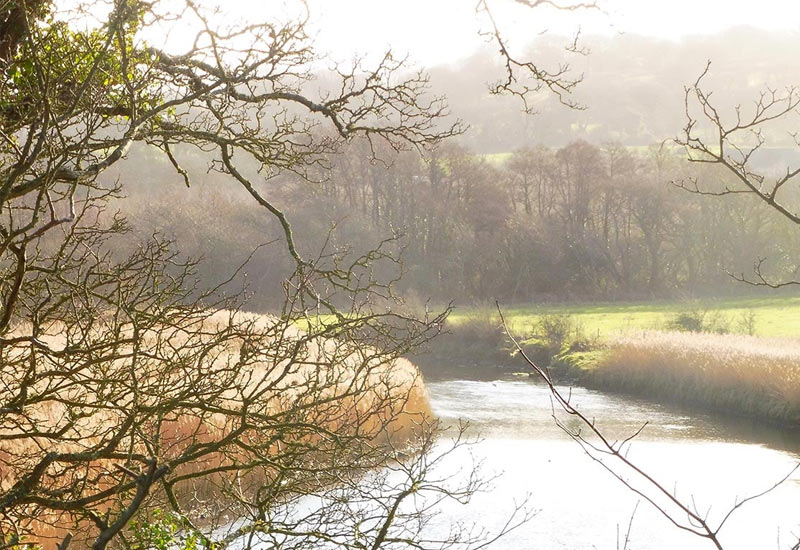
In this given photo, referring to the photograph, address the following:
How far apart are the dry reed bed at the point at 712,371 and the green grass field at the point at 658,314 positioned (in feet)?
10.0

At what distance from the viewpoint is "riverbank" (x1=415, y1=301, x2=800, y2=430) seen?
21.0 m

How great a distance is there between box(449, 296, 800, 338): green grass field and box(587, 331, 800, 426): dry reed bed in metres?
3.06

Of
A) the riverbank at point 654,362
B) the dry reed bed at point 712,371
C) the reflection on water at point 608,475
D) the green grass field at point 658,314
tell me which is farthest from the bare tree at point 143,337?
the green grass field at point 658,314

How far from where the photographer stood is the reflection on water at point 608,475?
40.1 feet

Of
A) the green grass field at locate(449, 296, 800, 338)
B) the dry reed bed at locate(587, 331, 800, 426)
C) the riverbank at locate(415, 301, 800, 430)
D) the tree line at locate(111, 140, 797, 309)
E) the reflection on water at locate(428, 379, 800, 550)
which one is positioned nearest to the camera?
the reflection on water at locate(428, 379, 800, 550)

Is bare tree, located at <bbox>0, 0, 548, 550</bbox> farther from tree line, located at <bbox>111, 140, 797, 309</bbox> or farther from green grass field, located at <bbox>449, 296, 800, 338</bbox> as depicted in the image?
tree line, located at <bbox>111, 140, 797, 309</bbox>

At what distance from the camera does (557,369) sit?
26.8 meters

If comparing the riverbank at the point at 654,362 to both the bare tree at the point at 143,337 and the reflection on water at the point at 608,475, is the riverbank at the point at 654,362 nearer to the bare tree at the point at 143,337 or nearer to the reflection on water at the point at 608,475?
the reflection on water at the point at 608,475

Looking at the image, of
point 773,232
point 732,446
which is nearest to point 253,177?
point 773,232

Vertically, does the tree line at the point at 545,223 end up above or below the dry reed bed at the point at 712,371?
above

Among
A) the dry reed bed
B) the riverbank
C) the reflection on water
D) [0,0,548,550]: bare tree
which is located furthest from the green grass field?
[0,0,548,550]: bare tree

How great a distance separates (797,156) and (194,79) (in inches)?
3197

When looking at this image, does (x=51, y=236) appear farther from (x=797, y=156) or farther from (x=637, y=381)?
(x=797, y=156)

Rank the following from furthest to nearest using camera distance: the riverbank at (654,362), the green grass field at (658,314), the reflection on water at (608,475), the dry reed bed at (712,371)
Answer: the green grass field at (658,314)
the riverbank at (654,362)
the dry reed bed at (712,371)
the reflection on water at (608,475)
